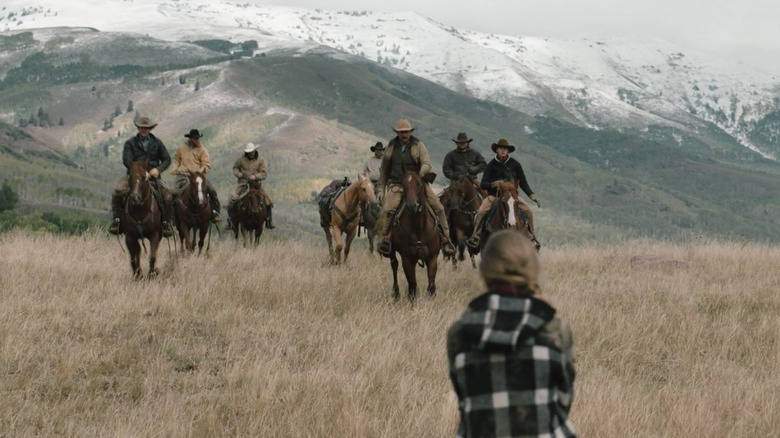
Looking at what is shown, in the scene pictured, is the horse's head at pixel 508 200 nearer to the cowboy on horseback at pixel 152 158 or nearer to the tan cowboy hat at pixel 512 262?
the cowboy on horseback at pixel 152 158

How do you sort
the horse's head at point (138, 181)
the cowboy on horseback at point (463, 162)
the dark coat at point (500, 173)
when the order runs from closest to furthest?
the horse's head at point (138, 181), the dark coat at point (500, 173), the cowboy on horseback at point (463, 162)

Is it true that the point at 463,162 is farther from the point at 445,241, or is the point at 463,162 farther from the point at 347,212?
the point at 445,241

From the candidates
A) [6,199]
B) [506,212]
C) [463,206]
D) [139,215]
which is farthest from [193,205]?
[6,199]

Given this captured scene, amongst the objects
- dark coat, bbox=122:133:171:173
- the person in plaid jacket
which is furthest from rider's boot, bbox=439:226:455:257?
the person in plaid jacket

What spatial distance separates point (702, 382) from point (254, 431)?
433 centimetres

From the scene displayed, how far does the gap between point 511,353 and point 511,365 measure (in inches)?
2.2

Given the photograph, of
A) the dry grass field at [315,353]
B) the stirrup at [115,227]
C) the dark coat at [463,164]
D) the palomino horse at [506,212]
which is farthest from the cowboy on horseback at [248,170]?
the palomino horse at [506,212]

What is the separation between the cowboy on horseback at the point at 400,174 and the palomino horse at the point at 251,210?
6.65 meters

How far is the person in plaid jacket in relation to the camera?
321 centimetres

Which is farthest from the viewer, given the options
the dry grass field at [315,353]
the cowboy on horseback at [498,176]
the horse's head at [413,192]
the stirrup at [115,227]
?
the cowboy on horseback at [498,176]

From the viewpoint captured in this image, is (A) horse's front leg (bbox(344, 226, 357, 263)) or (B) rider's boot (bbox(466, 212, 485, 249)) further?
(A) horse's front leg (bbox(344, 226, 357, 263))

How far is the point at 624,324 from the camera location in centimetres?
909

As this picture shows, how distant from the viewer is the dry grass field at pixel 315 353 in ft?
18.3

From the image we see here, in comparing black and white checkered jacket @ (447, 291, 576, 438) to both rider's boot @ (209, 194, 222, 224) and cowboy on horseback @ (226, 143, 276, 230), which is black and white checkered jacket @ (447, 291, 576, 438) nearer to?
rider's boot @ (209, 194, 222, 224)
